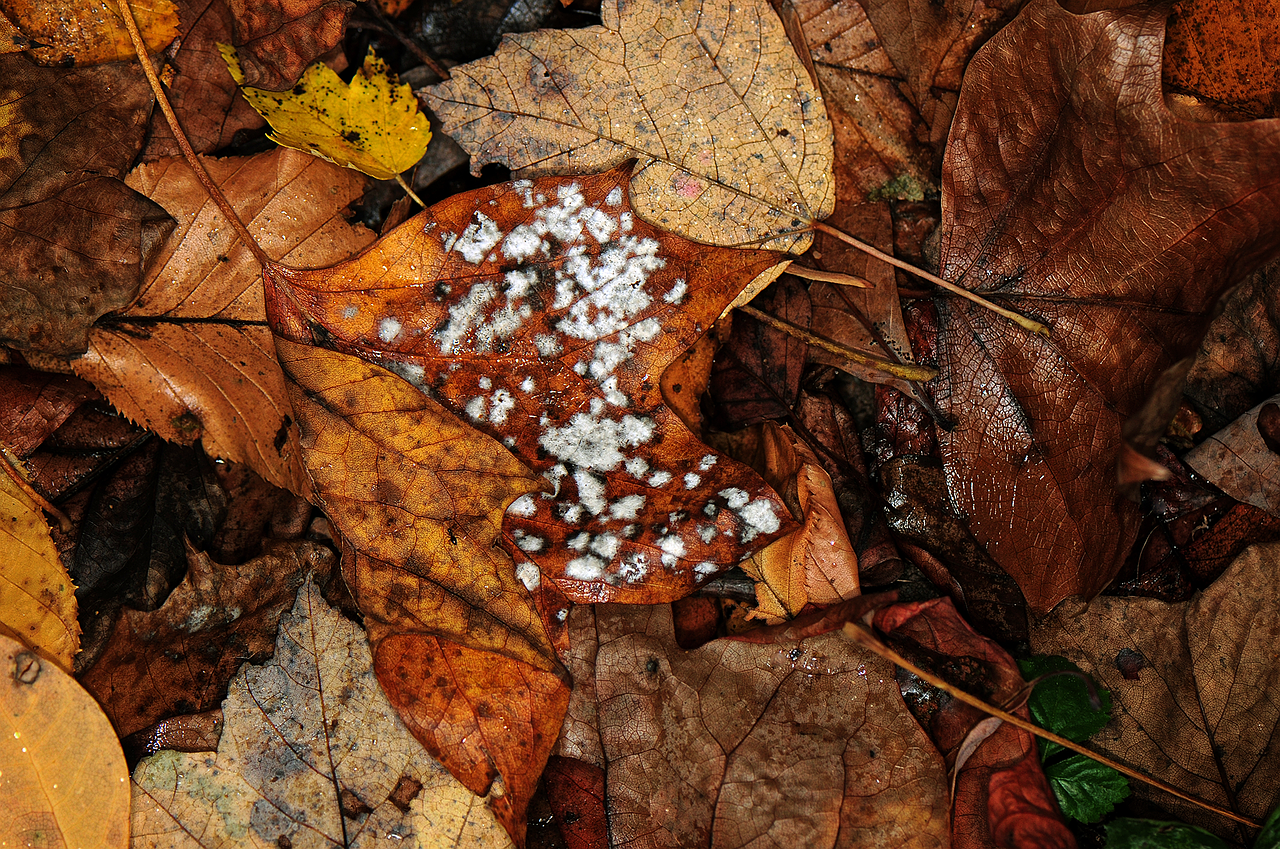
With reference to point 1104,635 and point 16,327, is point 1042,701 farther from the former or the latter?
point 16,327

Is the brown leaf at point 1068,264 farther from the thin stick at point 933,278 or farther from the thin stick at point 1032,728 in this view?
the thin stick at point 1032,728

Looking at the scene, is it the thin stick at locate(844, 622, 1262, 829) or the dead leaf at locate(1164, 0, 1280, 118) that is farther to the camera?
the dead leaf at locate(1164, 0, 1280, 118)

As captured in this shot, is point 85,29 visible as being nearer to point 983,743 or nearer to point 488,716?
point 488,716

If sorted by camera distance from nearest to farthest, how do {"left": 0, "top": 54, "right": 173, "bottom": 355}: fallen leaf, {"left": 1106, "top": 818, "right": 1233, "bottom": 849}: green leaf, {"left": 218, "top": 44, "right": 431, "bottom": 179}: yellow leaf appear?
{"left": 1106, "top": 818, "right": 1233, "bottom": 849}: green leaf < {"left": 0, "top": 54, "right": 173, "bottom": 355}: fallen leaf < {"left": 218, "top": 44, "right": 431, "bottom": 179}: yellow leaf

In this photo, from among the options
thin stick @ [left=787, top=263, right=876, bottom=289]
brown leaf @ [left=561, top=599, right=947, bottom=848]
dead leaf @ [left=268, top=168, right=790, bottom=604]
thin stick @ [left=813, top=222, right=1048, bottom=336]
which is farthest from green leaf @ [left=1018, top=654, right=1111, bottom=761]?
thin stick @ [left=787, top=263, right=876, bottom=289]

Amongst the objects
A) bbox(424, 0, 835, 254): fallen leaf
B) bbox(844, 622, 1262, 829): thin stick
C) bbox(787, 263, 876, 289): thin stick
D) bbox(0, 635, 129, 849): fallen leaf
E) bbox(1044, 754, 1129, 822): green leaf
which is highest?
bbox(424, 0, 835, 254): fallen leaf

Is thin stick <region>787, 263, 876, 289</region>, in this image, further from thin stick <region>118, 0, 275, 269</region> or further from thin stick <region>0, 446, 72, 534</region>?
thin stick <region>0, 446, 72, 534</region>

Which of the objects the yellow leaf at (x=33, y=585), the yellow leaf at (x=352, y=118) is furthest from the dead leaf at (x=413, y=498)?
the yellow leaf at (x=33, y=585)
